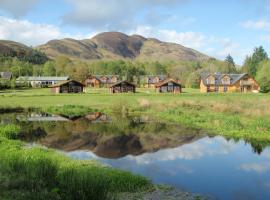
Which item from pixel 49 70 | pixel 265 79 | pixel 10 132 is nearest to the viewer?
pixel 10 132

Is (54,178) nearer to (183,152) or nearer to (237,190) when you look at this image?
(237,190)

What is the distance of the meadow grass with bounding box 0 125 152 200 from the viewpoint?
1179 centimetres

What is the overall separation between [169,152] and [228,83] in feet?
313

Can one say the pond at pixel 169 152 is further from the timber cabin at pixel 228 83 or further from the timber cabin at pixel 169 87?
the timber cabin at pixel 228 83

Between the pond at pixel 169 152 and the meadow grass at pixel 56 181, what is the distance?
2.33 meters

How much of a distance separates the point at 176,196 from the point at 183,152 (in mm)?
11437

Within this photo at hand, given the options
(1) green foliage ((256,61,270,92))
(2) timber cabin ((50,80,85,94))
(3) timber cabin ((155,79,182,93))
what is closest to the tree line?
(3) timber cabin ((155,79,182,93))

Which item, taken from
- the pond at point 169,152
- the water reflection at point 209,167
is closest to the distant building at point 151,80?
the pond at point 169,152

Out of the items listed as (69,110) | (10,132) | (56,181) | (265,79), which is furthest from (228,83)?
(56,181)

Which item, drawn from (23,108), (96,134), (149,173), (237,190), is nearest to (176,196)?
(237,190)

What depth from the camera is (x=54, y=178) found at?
574 inches

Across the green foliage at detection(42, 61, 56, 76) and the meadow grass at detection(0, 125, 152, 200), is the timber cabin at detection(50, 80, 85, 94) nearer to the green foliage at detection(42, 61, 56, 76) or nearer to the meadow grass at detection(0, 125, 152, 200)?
the green foliage at detection(42, 61, 56, 76)

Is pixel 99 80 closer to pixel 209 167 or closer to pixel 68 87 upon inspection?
pixel 68 87

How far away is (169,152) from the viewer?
27047 mm
